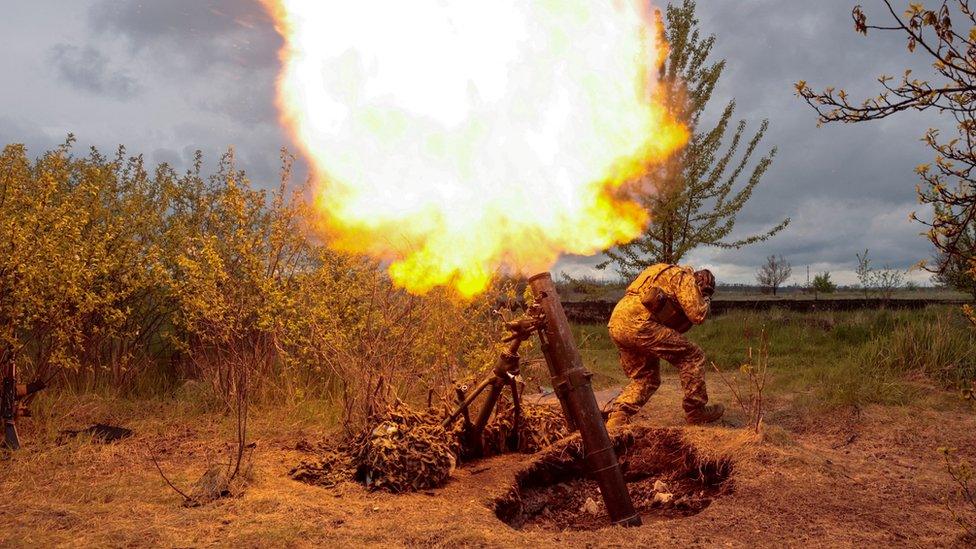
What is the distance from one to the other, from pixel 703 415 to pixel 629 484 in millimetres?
1547

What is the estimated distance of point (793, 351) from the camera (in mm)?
13773

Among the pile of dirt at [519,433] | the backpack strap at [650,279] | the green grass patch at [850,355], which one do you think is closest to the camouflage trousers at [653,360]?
the backpack strap at [650,279]

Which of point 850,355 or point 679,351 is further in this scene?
point 850,355

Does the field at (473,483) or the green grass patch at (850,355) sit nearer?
the field at (473,483)

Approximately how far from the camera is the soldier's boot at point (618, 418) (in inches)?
286

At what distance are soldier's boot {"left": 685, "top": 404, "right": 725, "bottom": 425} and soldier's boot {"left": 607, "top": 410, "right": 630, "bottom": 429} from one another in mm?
697

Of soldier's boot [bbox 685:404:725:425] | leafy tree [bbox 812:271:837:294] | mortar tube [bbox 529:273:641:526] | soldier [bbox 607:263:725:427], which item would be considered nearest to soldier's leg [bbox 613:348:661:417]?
soldier [bbox 607:263:725:427]

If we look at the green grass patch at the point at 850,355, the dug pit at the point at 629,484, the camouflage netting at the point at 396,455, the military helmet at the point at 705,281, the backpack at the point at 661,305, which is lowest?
the dug pit at the point at 629,484

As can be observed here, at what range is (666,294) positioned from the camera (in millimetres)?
7297

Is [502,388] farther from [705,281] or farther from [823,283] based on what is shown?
[823,283]

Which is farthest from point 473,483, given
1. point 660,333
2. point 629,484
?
point 660,333

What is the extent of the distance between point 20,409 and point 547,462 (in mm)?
5226

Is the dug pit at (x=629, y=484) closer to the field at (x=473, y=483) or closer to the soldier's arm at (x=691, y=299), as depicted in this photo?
the field at (x=473, y=483)

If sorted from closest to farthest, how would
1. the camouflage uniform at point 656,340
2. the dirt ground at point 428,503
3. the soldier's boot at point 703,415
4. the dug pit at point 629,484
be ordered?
1. the dirt ground at point 428,503
2. the dug pit at point 629,484
3. the camouflage uniform at point 656,340
4. the soldier's boot at point 703,415
